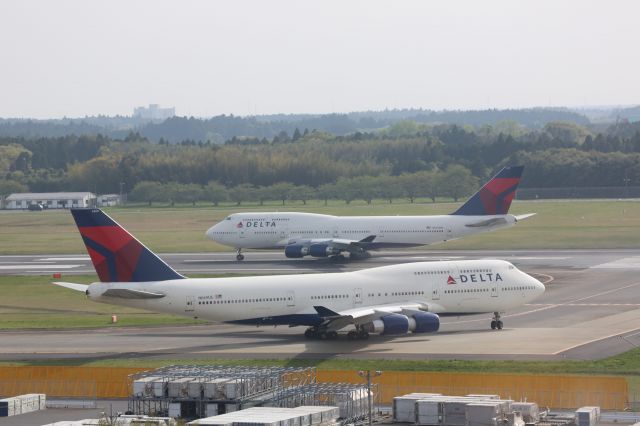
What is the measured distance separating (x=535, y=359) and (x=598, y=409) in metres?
12.8

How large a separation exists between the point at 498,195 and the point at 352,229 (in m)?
13.8

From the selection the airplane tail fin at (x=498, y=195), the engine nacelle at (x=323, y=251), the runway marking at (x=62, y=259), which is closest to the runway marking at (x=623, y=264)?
the airplane tail fin at (x=498, y=195)

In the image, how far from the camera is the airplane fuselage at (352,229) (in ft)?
350

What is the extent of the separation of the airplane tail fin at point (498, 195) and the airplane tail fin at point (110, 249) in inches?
1992

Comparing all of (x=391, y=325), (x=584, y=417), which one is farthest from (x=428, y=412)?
(x=391, y=325)

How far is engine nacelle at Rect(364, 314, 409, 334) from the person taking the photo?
62.1 metres

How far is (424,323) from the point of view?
62875 mm

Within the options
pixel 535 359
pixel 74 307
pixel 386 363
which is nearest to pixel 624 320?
A: pixel 535 359

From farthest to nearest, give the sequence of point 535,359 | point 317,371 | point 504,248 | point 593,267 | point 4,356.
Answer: point 504,248 → point 593,267 → point 4,356 → point 535,359 → point 317,371

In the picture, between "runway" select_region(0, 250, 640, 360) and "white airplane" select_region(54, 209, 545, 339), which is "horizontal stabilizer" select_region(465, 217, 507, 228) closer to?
"runway" select_region(0, 250, 640, 360)

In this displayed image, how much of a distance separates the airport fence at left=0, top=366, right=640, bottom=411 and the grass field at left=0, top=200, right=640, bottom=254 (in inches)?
2661

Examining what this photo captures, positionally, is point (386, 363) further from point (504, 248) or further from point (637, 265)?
point (504, 248)

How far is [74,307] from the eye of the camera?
8188 centimetres

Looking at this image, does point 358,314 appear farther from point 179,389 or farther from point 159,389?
point 159,389
